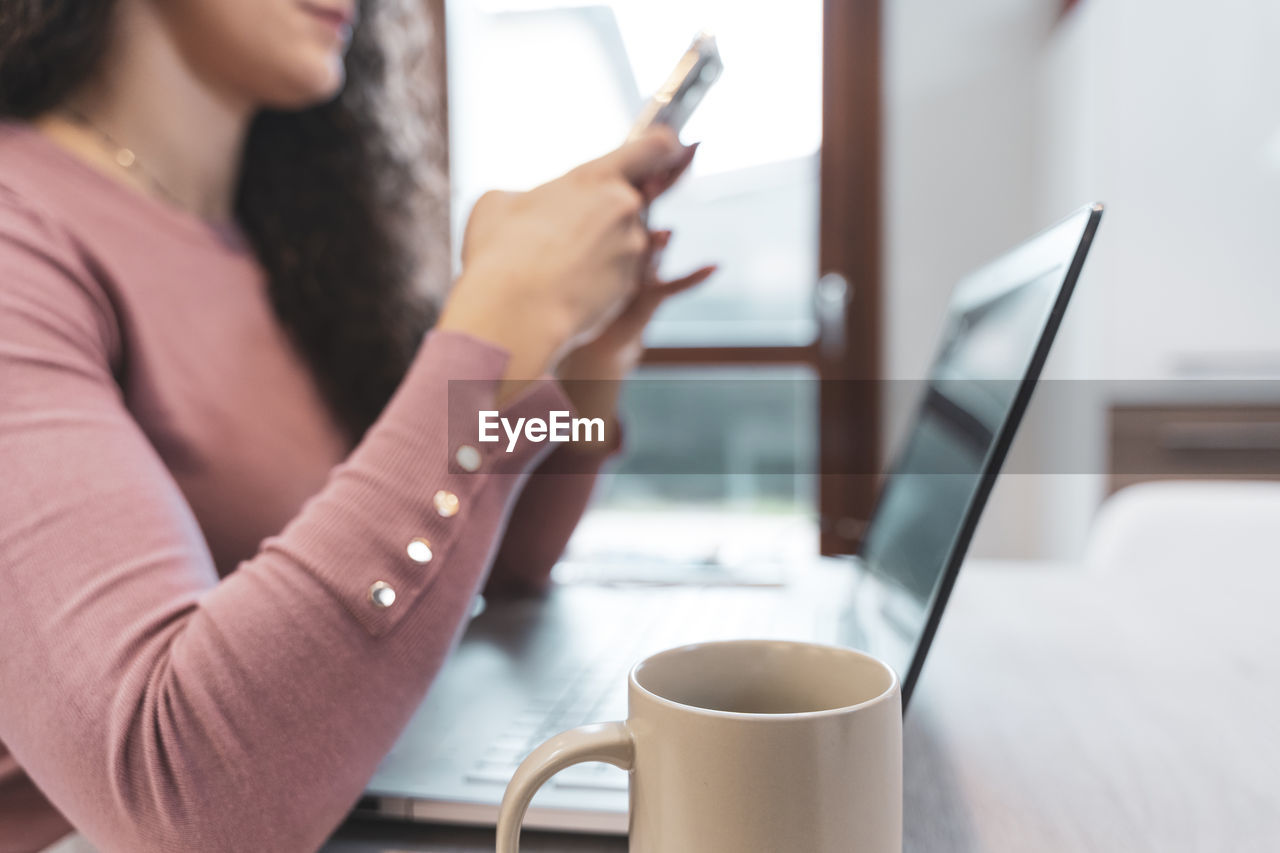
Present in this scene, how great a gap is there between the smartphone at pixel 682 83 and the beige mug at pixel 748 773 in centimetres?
27

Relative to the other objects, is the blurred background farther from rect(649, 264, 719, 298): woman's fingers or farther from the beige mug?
the beige mug

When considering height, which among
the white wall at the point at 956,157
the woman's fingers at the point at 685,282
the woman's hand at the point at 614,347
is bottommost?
the woman's hand at the point at 614,347

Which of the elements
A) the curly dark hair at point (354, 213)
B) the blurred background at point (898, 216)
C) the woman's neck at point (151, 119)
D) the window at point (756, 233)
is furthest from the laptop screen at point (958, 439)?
the window at point (756, 233)

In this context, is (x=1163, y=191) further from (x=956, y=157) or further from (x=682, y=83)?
(x=682, y=83)

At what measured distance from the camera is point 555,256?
364 millimetres

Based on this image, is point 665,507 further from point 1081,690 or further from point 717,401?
point 1081,690

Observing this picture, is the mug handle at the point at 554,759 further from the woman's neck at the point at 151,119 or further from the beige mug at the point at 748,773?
the woman's neck at the point at 151,119

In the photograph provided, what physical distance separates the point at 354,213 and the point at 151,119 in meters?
0.19

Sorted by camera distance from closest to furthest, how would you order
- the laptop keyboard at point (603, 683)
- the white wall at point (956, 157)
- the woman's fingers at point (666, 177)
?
the laptop keyboard at point (603, 683) → the woman's fingers at point (666, 177) → the white wall at point (956, 157)

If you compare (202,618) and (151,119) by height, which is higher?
(151,119)

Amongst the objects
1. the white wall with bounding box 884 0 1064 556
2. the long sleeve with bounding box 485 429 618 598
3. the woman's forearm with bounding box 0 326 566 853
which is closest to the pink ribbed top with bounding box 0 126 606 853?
the woman's forearm with bounding box 0 326 566 853

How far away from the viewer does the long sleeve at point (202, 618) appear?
0.86ft

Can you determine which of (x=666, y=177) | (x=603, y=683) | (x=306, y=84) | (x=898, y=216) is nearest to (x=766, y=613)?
(x=603, y=683)

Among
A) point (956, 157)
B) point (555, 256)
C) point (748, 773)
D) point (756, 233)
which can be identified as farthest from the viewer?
point (756, 233)
